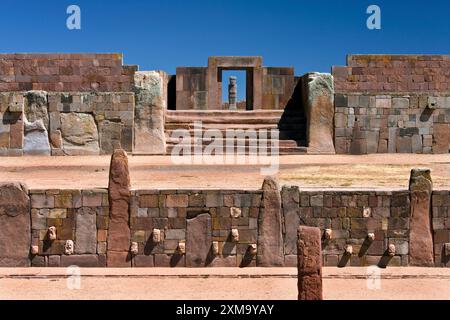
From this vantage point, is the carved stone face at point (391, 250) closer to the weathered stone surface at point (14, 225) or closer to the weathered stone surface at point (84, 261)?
the weathered stone surface at point (84, 261)

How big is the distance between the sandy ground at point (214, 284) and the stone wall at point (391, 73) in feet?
34.0

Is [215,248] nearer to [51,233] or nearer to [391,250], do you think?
[51,233]

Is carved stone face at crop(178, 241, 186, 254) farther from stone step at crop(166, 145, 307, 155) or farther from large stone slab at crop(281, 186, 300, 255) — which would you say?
stone step at crop(166, 145, 307, 155)

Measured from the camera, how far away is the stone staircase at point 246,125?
1697cm

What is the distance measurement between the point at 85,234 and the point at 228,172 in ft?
14.7

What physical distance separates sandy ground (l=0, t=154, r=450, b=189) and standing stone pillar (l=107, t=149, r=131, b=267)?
135 cm

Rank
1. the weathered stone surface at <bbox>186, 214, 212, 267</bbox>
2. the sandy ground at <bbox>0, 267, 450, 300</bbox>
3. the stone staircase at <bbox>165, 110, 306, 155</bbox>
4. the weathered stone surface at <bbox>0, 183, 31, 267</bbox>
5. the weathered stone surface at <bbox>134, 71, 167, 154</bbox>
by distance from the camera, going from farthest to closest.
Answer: the stone staircase at <bbox>165, 110, 306, 155</bbox> < the weathered stone surface at <bbox>134, 71, 167, 154</bbox> < the weathered stone surface at <bbox>186, 214, 212, 267</bbox> < the weathered stone surface at <bbox>0, 183, 31, 267</bbox> < the sandy ground at <bbox>0, 267, 450, 300</bbox>

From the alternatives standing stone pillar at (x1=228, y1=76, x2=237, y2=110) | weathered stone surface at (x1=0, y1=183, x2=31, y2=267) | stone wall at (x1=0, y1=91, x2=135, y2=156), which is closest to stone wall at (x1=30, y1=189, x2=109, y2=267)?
weathered stone surface at (x1=0, y1=183, x2=31, y2=267)

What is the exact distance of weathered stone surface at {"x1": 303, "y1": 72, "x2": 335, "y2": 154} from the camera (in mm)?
17125

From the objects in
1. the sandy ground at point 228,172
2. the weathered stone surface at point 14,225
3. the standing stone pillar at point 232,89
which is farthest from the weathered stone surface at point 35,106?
the standing stone pillar at point 232,89

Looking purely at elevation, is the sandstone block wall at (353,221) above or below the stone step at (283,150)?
below

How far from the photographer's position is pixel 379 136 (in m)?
17.3

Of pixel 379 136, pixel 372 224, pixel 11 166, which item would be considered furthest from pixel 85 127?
pixel 372 224

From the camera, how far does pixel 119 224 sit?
1046cm
